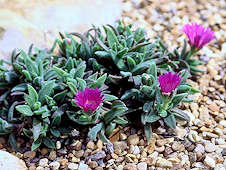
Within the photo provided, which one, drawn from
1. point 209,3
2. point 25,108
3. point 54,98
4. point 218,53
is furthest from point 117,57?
point 209,3

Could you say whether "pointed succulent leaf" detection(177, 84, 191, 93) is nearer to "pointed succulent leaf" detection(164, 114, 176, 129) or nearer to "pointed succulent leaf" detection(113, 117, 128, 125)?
"pointed succulent leaf" detection(164, 114, 176, 129)

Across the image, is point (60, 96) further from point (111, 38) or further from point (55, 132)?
point (111, 38)

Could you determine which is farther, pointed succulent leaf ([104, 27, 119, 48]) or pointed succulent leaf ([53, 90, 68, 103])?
pointed succulent leaf ([104, 27, 119, 48])

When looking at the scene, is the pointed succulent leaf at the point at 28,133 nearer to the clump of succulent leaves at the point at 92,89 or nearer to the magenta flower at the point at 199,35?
the clump of succulent leaves at the point at 92,89

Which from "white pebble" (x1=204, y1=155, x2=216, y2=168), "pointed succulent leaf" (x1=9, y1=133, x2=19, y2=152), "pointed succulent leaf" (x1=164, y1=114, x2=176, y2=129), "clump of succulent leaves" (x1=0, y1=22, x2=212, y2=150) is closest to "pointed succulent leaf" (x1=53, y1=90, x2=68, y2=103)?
"clump of succulent leaves" (x1=0, y1=22, x2=212, y2=150)

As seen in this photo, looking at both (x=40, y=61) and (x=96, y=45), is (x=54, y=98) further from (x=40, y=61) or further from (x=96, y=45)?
(x=96, y=45)

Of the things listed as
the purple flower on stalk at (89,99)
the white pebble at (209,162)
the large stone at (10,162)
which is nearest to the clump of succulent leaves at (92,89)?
the purple flower on stalk at (89,99)
